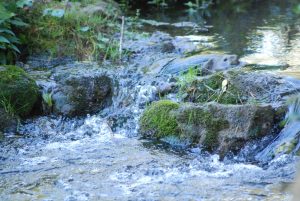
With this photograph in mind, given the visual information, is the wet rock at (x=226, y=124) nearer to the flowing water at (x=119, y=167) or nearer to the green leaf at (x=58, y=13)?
the flowing water at (x=119, y=167)

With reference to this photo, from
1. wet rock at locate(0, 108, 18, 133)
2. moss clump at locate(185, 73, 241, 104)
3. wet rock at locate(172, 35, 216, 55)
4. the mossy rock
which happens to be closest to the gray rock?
moss clump at locate(185, 73, 241, 104)

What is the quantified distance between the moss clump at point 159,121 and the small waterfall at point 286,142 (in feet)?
3.22

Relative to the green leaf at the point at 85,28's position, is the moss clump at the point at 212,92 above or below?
below

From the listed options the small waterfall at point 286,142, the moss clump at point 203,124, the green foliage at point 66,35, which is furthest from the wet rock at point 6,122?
the small waterfall at point 286,142

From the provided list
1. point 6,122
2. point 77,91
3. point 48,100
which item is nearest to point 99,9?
point 77,91

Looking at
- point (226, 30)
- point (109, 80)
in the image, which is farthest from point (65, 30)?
point (226, 30)

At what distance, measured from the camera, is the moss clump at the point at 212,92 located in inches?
214

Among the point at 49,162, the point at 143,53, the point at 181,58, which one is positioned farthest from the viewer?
the point at 143,53

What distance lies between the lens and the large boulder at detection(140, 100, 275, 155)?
487 cm

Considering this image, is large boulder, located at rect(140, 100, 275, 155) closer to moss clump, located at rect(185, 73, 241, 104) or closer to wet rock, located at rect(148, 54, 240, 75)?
moss clump, located at rect(185, 73, 241, 104)

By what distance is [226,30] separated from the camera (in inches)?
383

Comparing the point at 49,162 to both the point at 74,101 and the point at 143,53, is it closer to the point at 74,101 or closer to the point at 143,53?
the point at 74,101

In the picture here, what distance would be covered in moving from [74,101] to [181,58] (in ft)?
6.26

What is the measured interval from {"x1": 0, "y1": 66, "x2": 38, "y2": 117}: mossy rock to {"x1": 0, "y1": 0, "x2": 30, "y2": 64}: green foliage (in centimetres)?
86
